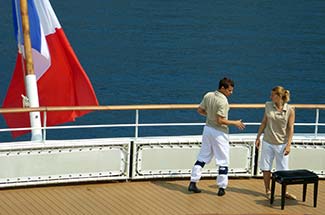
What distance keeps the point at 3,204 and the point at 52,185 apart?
3.15 ft

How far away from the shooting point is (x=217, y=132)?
9141 millimetres

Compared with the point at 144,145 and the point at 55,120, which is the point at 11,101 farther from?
the point at 144,145

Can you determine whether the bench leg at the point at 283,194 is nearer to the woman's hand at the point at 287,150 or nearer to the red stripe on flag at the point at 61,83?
the woman's hand at the point at 287,150

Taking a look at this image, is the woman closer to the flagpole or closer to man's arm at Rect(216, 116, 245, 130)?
man's arm at Rect(216, 116, 245, 130)

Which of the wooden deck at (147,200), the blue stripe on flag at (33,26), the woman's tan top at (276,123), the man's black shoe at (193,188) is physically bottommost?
the wooden deck at (147,200)

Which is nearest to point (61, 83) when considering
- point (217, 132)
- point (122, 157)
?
point (122, 157)

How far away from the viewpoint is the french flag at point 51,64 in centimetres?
1188

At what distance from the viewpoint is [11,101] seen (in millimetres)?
12234

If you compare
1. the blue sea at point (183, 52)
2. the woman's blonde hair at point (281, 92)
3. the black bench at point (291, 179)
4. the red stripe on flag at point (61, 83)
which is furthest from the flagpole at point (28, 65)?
the blue sea at point (183, 52)

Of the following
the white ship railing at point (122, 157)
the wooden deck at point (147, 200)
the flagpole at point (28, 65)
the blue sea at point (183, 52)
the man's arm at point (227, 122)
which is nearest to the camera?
the wooden deck at point (147, 200)

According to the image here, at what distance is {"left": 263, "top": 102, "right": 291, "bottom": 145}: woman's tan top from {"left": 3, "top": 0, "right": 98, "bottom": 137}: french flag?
3.62 metres

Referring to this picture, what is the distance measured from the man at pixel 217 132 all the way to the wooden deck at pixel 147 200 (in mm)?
274

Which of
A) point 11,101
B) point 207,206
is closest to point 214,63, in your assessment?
point 11,101

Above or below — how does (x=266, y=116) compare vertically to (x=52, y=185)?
above
